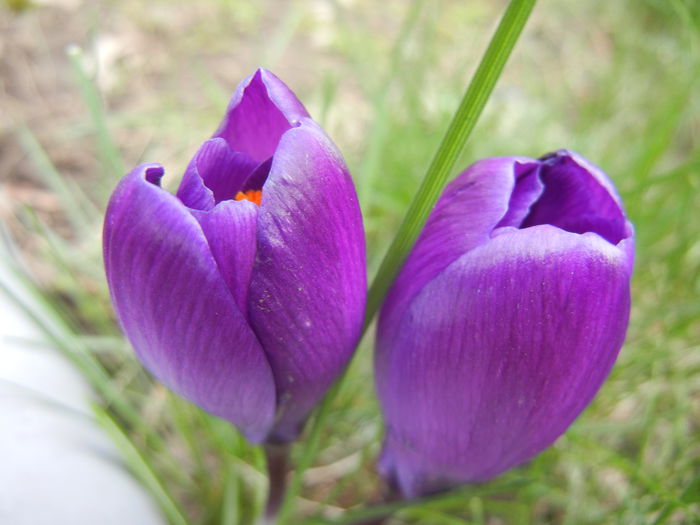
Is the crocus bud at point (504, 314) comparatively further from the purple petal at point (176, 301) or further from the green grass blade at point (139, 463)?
the green grass blade at point (139, 463)

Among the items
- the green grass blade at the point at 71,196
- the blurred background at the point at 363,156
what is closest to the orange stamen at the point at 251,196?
the blurred background at the point at 363,156

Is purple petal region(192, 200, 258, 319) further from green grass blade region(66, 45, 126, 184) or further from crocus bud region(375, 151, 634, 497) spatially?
green grass blade region(66, 45, 126, 184)

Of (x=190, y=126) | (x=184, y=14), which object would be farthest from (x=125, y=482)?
(x=184, y=14)

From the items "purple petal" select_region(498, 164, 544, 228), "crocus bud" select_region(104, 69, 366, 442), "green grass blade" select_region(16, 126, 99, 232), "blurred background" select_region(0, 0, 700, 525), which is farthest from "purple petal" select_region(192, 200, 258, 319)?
"green grass blade" select_region(16, 126, 99, 232)

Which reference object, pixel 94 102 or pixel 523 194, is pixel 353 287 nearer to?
pixel 523 194

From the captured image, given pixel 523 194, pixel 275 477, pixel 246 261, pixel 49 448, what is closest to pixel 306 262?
pixel 246 261
